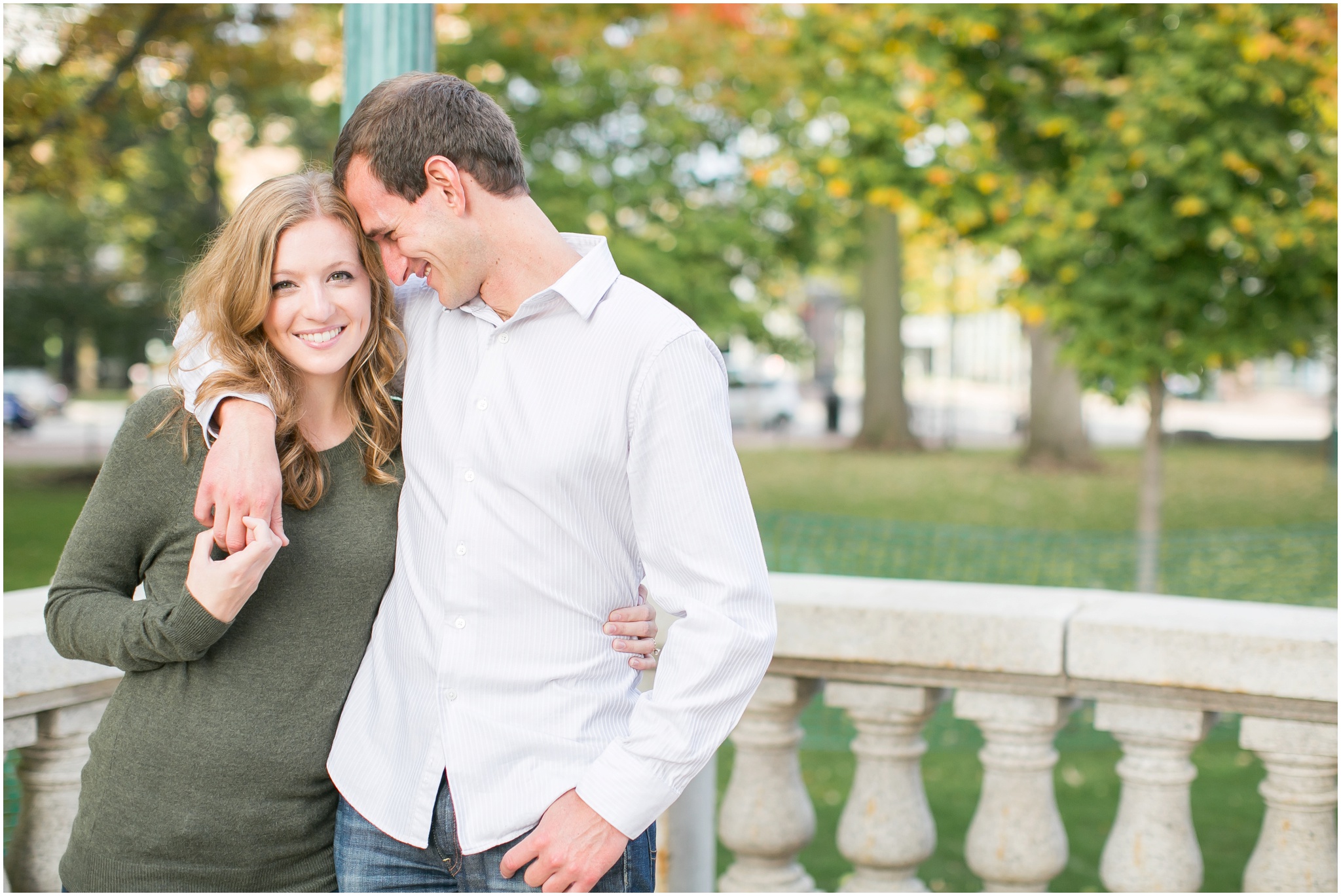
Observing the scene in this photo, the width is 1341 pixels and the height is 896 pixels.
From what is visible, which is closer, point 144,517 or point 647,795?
point 647,795

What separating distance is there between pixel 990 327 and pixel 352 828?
217ft

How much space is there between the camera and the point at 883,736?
2.86 m

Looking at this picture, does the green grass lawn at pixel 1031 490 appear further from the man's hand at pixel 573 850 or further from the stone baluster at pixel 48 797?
the man's hand at pixel 573 850

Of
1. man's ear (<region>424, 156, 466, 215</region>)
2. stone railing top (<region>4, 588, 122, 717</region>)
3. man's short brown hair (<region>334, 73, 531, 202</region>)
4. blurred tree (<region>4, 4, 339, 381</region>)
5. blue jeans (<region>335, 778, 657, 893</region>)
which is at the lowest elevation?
blue jeans (<region>335, 778, 657, 893</region>)

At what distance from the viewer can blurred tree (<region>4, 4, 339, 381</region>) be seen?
36.0ft

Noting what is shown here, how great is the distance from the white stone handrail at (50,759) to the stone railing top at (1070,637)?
153 cm

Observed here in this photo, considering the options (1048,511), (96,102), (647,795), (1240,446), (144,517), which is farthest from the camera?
(1240,446)

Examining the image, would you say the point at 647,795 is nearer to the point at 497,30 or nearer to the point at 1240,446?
the point at 497,30

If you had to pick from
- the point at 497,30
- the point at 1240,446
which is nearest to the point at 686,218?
the point at 497,30

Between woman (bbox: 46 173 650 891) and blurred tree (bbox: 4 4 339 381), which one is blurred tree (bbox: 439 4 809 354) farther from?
woman (bbox: 46 173 650 891)

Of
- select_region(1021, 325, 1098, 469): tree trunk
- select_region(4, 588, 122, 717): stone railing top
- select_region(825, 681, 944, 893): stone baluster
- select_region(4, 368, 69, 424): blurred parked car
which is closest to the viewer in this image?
select_region(4, 588, 122, 717): stone railing top

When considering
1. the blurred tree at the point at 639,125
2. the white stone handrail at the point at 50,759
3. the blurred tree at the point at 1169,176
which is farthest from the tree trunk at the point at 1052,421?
the white stone handrail at the point at 50,759

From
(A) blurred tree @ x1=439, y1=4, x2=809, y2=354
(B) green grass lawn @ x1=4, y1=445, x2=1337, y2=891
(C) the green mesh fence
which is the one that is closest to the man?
(B) green grass lawn @ x1=4, y1=445, x2=1337, y2=891

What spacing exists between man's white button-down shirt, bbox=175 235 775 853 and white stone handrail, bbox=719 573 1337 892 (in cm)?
90
